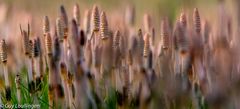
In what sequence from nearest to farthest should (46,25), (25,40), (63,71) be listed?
(63,71) < (25,40) < (46,25)

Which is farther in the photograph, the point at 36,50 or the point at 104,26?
the point at 36,50

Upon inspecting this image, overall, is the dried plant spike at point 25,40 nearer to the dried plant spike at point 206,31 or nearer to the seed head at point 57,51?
the seed head at point 57,51

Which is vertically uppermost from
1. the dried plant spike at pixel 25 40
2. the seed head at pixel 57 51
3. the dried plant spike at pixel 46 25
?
the dried plant spike at pixel 46 25

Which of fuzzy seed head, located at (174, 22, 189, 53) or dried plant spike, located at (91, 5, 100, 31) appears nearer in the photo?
fuzzy seed head, located at (174, 22, 189, 53)

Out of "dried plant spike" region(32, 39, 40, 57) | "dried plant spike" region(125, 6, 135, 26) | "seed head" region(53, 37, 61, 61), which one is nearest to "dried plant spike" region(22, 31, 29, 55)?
"dried plant spike" region(32, 39, 40, 57)

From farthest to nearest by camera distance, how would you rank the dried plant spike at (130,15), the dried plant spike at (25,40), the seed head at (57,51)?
the dried plant spike at (130,15) < the dried plant spike at (25,40) < the seed head at (57,51)

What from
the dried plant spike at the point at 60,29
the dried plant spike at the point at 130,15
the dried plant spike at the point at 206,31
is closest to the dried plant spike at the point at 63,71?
the dried plant spike at the point at 60,29

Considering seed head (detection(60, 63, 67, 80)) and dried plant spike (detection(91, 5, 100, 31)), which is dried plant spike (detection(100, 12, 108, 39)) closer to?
dried plant spike (detection(91, 5, 100, 31))

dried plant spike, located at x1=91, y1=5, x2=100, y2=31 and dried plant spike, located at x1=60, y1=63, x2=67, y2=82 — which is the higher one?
dried plant spike, located at x1=91, y1=5, x2=100, y2=31

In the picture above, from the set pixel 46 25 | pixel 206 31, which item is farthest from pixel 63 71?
pixel 206 31

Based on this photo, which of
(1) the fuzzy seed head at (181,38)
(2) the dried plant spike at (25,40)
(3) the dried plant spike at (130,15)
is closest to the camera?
(1) the fuzzy seed head at (181,38)

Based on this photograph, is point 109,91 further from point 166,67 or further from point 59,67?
point 166,67

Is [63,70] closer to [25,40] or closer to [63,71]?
[63,71]

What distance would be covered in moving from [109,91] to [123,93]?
0.66 feet
